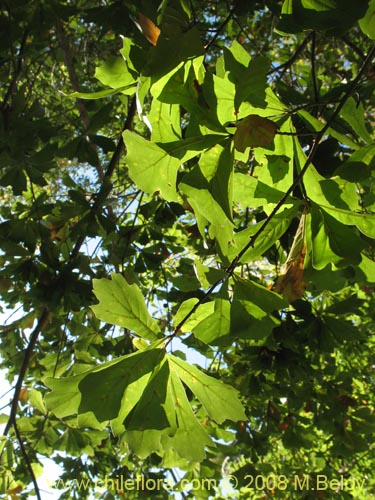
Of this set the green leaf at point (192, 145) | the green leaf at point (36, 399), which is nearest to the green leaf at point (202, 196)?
the green leaf at point (192, 145)

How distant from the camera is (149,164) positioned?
880mm

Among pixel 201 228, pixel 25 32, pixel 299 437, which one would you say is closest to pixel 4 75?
pixel 25 32

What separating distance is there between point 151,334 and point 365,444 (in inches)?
77.2

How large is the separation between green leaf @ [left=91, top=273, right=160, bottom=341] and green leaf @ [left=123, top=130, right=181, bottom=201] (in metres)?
0.30

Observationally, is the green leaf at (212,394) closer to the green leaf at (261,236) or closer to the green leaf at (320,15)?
the green leaf at (261,236)

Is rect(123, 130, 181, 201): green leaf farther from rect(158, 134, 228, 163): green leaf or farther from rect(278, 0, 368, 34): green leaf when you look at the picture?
rect(278, 0, 368, 34): green leaf

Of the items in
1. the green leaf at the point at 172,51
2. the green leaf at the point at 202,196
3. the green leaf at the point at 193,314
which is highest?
the green leaf at the point at 172,51

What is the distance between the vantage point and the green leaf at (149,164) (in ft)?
2.79

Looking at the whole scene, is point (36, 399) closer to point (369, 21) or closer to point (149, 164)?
point (149, 164)

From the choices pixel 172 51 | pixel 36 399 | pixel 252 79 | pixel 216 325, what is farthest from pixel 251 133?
pixel 36 399

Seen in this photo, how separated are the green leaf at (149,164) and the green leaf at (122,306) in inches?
11.9

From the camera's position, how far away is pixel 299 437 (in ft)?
9.17

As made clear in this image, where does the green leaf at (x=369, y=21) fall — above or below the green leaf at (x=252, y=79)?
above

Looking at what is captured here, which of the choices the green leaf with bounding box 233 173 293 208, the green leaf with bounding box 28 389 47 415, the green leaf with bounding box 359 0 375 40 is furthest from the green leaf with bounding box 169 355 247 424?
the green leaf with bounding box 28 389 47 415
